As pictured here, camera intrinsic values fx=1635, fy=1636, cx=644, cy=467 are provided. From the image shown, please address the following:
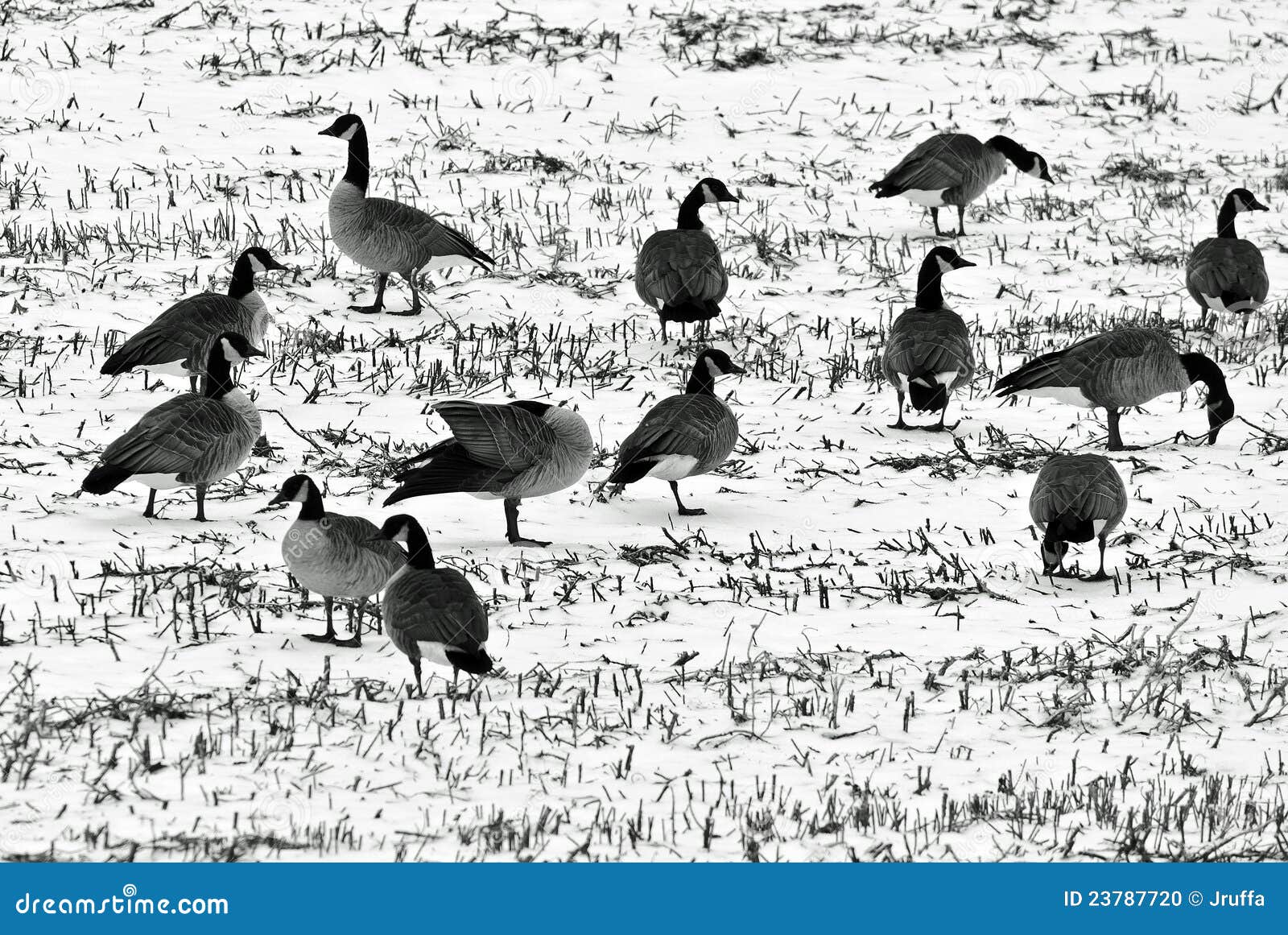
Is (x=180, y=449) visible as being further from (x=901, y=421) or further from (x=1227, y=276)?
(x=1227, y=276)

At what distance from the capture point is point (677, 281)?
13.0 meters

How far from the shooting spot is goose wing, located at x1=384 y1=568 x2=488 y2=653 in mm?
6875

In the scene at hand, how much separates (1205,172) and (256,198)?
1047 cm

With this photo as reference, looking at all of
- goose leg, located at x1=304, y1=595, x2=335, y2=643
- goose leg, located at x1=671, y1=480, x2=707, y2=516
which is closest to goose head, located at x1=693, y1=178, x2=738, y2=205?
goose leg, located at x1=671, y1=480, x2=707, y2=516

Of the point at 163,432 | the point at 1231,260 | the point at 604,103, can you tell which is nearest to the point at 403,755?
the point at 163,432

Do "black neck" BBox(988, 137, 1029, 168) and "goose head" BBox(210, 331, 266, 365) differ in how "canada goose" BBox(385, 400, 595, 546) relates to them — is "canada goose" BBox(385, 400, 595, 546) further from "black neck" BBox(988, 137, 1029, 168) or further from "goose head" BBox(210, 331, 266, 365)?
"black neck" BBox(988, 137, 1029, 168)

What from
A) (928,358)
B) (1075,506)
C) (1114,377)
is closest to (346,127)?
(928,358)

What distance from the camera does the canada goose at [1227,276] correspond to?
45.8ft

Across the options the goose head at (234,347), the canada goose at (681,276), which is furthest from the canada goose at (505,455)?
the canada goose at (681,276)

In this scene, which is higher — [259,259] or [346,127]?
[346,127]

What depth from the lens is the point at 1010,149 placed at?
55.9ft

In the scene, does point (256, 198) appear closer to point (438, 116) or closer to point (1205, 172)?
point (438, 116)

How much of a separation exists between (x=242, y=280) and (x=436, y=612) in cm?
580

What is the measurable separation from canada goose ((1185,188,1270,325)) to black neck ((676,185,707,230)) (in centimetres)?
Result: 429
